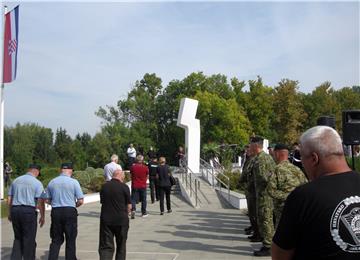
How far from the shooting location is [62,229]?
7500 millimetres

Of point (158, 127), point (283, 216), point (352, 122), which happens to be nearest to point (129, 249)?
point (352, 122)

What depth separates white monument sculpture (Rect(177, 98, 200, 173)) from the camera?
24.2m

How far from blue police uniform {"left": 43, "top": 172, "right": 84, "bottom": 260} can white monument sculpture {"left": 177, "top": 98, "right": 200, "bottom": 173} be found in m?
16.8

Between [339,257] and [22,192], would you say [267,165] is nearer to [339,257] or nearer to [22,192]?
[22,192]

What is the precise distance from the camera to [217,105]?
52625 mm

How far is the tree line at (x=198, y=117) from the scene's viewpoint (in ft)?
171

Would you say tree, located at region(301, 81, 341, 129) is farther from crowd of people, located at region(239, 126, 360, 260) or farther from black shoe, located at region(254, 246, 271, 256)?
crowd of people, located at region(239, 126, 360, 260)

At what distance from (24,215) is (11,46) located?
10844mm

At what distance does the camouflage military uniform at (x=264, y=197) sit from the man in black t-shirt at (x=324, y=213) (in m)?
5.57

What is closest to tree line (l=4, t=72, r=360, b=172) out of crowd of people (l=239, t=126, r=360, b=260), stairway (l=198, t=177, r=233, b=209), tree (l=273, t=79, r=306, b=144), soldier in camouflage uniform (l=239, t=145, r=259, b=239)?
tree (l=273, t=79, r=306, b=144)

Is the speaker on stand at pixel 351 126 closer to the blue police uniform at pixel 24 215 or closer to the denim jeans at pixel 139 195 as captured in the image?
the blue police uniform at pixel 24 215

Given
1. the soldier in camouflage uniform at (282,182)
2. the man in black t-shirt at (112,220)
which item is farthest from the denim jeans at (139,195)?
the soldier in camouflage uniform at (282,182)

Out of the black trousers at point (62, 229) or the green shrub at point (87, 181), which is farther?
the green shrub at point (87, 181)

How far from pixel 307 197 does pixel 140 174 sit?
11959 mm
